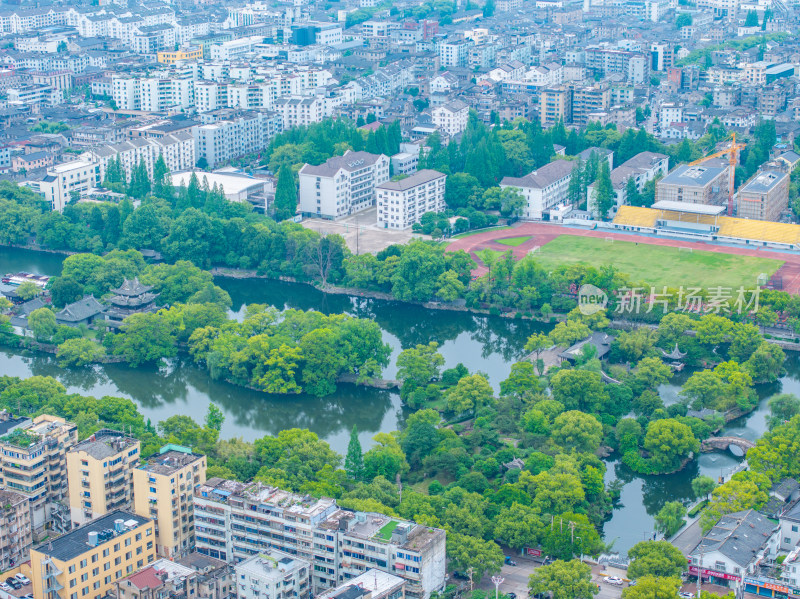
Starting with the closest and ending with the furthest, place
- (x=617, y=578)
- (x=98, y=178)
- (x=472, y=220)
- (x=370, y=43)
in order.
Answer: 1. (x=617, y=578)
2. (x=472, y=220)
3. (x=98, y=178)
4. (x=370, y=43)

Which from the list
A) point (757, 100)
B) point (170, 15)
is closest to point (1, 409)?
point (757, 100)

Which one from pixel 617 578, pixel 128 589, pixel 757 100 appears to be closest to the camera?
pixel 128 589

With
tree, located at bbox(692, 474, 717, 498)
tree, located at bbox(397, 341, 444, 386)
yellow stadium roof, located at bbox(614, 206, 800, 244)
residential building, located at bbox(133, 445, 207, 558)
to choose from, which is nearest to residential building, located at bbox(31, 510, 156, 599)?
residential building, located at bbox(133, 445, 207, 558)

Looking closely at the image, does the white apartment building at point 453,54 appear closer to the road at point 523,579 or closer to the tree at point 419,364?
the tree at point 419,364

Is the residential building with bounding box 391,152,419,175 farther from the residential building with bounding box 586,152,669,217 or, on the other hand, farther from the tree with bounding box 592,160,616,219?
the tree with bounding box 592,160,616,219

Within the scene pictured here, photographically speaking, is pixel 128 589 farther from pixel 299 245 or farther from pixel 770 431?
pixel 299 245

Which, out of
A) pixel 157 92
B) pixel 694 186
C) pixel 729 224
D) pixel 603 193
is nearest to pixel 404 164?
pixel 603 193

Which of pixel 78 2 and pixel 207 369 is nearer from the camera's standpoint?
pixel 207 369
